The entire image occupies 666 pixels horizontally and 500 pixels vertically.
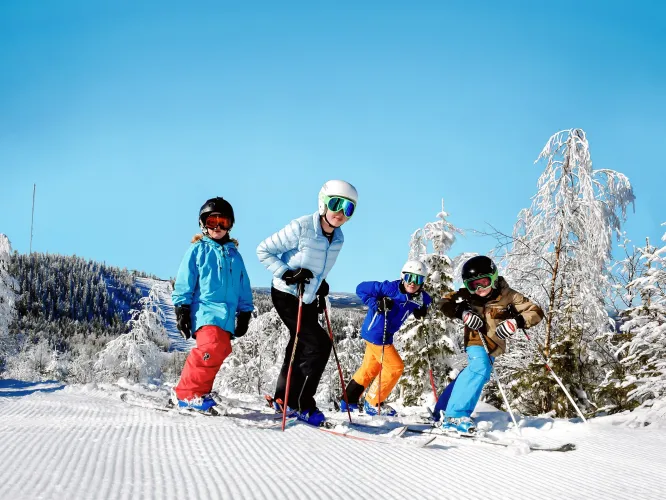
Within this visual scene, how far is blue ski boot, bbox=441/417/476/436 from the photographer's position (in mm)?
4914

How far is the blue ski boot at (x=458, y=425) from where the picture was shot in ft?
16.1

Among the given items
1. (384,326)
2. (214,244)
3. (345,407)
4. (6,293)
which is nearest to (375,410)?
(345,407)

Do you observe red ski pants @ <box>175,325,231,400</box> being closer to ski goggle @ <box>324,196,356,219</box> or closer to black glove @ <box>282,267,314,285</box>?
black glove @ <box>282,267,314,285</box>

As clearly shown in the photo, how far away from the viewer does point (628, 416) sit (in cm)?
564

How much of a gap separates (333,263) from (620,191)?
6571 millimetres

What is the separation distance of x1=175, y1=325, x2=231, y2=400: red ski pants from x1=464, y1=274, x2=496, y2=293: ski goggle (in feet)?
8.62

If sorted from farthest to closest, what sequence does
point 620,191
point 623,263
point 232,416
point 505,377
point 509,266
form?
1. point 623,263
2. point 505,377
3. point 509,266
4. point 620,191
5. point 232,416

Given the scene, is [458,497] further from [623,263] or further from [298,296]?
[623,263]

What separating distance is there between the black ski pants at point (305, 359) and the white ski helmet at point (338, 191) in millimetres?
1087

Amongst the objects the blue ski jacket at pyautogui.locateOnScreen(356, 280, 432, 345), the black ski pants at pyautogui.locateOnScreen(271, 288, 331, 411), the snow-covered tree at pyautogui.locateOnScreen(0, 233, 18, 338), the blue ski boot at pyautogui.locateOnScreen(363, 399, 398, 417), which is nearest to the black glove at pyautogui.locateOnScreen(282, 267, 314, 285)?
the black ski pants at pyautogui.locateOnScreen(271, 288, 331, 411)

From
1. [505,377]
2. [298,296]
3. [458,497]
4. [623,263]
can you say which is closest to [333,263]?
[298,296]

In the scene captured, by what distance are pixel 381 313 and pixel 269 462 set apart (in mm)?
4097

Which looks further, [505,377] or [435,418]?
[505,377]

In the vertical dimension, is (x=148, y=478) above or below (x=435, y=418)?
above
